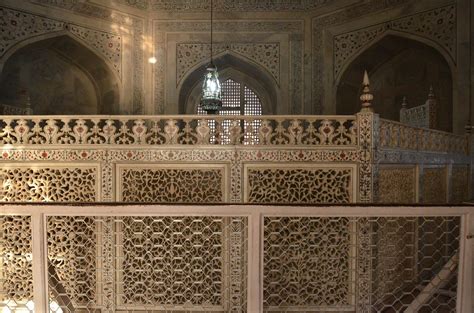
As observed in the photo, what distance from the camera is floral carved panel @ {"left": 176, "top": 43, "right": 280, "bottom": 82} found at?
6344 millimetres

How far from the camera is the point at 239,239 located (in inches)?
118

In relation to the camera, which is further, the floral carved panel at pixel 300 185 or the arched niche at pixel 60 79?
the arched niche at pixel 60 79

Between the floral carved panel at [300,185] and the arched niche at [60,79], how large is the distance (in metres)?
4.08

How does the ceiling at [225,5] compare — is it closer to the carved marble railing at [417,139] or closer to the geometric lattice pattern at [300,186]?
the carved marble railing at [417,139]

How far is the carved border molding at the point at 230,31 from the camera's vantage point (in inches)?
247

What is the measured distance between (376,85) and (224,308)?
16.8ft

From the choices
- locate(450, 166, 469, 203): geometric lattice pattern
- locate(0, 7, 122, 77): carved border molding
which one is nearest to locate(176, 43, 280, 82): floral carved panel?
locate(0, 7, 122, 77): carved border molding

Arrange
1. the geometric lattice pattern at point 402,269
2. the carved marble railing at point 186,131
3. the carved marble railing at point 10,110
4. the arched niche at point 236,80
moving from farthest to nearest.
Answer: the arched niche at point 236,80 → the carved marble railing at point 10,110 → the carved marble railing at point 186,131 → the geometric lattice pattern at point 402,269

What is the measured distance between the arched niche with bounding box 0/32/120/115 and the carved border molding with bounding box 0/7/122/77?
4.0 inches

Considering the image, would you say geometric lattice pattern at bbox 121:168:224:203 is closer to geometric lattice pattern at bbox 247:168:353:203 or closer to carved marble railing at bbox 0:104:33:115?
geometric lattice pattern at bbox 247:168:353:203

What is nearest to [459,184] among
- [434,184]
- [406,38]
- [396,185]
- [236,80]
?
[434,184]

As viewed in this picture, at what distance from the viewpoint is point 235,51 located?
6.38 meters

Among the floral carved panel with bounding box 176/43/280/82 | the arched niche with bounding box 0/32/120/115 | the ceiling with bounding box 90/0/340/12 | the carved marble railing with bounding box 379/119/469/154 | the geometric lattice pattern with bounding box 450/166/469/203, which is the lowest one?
the geometric lattice pattern with bounding box 450/166/469/203

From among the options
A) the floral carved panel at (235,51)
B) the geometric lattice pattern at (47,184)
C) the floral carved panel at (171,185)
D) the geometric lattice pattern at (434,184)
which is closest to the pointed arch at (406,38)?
the floral carved panel at (235,51)
